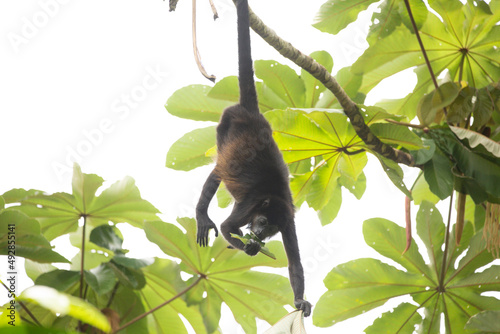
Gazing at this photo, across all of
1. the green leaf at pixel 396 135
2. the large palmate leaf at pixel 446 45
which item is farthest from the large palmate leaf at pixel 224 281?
the large palmate leaf at pixel 446 45

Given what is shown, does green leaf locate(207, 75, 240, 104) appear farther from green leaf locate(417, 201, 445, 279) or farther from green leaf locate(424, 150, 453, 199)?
green leaf locate(417, 201, 445, 279)

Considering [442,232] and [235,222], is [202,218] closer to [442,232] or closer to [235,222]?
[235,222]

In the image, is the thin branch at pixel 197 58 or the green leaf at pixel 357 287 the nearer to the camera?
the thin branch at pixel 197 58

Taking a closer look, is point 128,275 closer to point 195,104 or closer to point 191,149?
point 191,149

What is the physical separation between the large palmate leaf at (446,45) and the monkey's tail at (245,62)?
85cm

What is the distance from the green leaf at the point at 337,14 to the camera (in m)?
2.98

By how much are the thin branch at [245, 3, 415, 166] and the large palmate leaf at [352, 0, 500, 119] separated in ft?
2.00

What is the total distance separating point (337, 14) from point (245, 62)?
935 millimetres

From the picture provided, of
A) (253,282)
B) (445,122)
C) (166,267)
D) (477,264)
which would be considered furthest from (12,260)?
(477,264)

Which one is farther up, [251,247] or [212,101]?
[212,101]

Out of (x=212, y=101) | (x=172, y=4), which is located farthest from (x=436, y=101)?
(x=172, y=4)

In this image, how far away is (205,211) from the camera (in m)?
2.60

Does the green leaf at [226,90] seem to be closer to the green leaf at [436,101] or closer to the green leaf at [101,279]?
the green leaf at [436,101]

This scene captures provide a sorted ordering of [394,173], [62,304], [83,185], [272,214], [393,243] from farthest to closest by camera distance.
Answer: [393,243] < [83,185] < [394,173] < [272,214] < [62,304]
